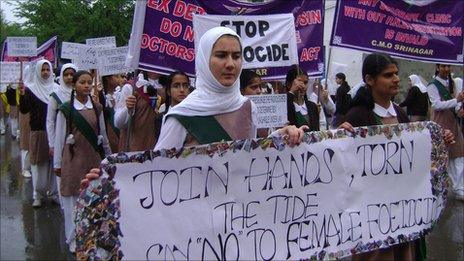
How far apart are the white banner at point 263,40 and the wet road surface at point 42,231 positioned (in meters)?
2.42

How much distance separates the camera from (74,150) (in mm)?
5809

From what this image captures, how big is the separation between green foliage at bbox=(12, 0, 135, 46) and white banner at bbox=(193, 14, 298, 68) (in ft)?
83.1

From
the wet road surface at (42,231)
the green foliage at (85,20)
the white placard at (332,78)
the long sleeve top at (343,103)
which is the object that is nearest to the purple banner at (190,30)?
the long sleeve top at (343,103)

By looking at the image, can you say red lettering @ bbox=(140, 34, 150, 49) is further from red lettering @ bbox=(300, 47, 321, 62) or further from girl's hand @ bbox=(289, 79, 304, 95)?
red lettering @ bbox=(300, 47, 321, 62)

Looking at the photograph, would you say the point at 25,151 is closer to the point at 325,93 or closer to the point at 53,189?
the point at 53,189

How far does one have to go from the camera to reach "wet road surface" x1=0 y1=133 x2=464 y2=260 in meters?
5.88

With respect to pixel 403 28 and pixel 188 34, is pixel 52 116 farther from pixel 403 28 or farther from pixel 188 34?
pixel 403 28

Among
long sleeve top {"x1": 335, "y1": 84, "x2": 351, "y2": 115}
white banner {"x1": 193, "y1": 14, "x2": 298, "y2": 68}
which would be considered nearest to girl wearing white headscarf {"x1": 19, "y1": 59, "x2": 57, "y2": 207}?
white banner {"x1": 193, "y1": 14, "x2": 298, "y2": 68}

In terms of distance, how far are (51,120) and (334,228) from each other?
13.2ft

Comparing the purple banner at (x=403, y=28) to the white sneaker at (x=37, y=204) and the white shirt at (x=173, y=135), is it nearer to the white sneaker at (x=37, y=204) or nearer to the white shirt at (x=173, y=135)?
the white shirt at (x=173, y=135)

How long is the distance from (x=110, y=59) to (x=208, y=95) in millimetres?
3660

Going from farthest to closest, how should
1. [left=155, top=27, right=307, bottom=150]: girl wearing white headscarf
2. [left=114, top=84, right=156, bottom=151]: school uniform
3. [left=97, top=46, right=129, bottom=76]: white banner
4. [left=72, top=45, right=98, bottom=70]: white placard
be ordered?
[left=72, top=45, right=98, bottom=70]: white placard → [left=97, top=46, right=129, bottom=76]: white banner → [left=114, top=84, right=156, bottom=151]: school uniform → [left=155, top=27, right=307, bottom=150]: girl wearing white headscarf

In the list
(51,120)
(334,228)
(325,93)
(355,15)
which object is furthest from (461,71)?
(334,228)

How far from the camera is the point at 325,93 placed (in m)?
7.54
